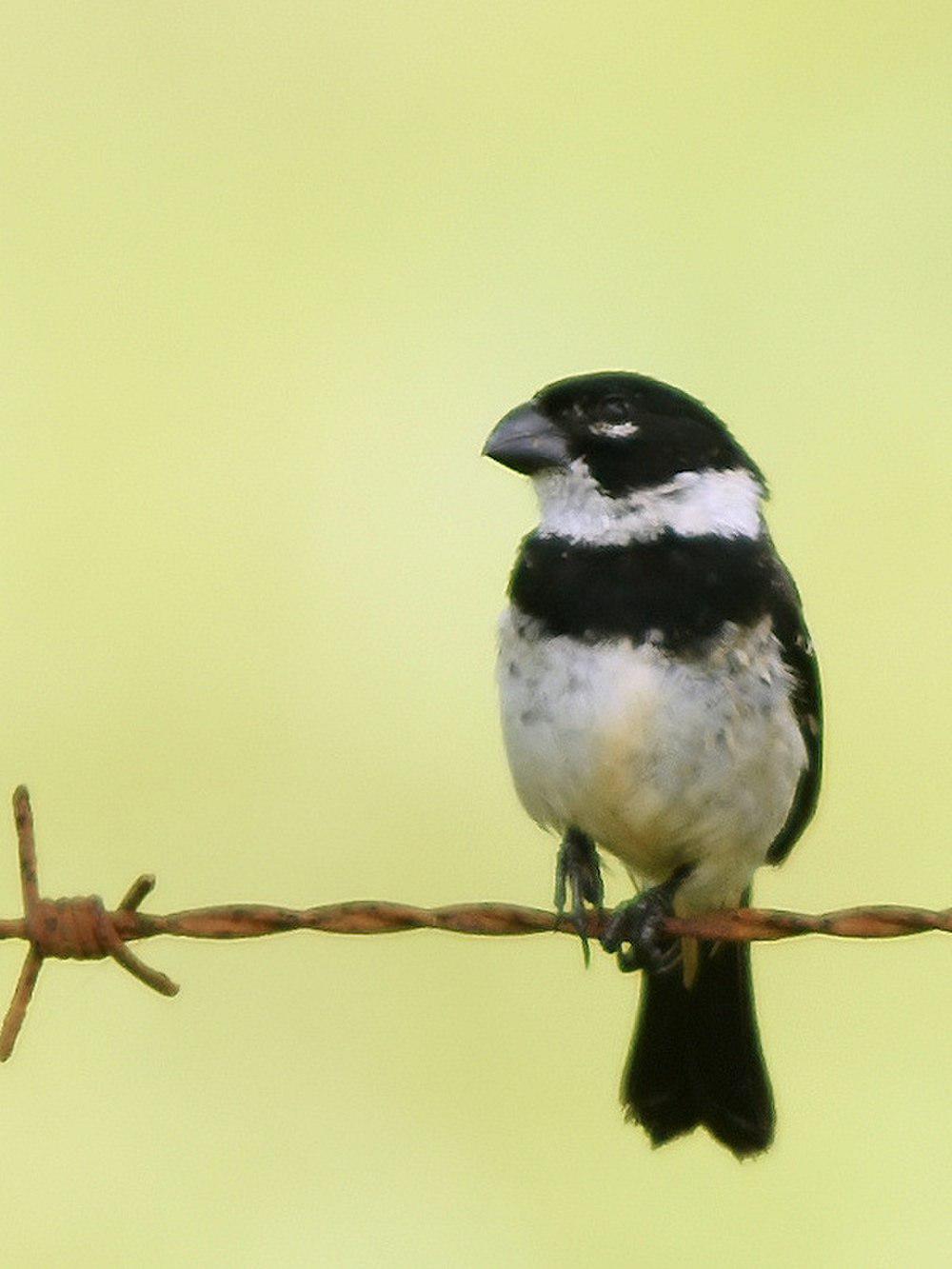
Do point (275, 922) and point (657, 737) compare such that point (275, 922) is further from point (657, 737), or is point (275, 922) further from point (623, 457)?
point (623, 457)

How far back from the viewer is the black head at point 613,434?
19.7ft

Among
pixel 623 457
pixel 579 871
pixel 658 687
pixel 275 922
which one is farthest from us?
pixel 579 871

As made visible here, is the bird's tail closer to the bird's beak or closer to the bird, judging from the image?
the bird

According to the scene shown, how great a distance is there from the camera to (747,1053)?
20.8 ft

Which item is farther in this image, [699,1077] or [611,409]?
[699,1077]

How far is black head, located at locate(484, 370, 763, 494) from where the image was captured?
601 cm

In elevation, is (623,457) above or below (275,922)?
above

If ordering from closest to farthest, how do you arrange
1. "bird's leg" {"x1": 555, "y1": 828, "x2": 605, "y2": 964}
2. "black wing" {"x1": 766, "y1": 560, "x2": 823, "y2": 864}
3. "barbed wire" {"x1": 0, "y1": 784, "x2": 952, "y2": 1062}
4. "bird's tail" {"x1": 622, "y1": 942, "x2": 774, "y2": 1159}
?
"barbed wire" {"x1": 0, "y1": 784, "x2": 952, "y2": 1062} → "black wing" {"x1": 766, "y1": 560, "x2": 823, "y2": 864} → "bird's leg" {"x1": 555, "y1": 828, "x2": 605, "y2": 964} → "bird's tail" {"x1": 622, "y1": 942, "x2": 774, "y2": 1159}

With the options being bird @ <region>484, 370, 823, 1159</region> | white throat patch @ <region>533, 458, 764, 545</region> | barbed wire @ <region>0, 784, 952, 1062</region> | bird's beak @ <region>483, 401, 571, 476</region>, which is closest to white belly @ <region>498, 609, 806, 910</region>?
bird @ <region>484, 370, 823, 1159</region>

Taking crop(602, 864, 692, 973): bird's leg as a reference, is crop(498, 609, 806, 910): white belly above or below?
above

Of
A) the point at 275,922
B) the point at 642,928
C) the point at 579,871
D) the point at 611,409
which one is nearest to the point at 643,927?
the point at 642,928

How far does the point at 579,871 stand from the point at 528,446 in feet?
2.96

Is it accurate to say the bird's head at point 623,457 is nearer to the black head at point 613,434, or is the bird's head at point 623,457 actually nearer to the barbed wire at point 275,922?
the black head at point 613,434

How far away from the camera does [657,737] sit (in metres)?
5.62
